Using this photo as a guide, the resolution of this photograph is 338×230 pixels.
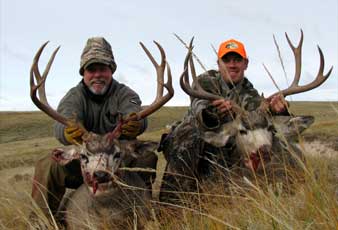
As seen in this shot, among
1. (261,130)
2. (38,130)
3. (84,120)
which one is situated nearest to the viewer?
(261,130)

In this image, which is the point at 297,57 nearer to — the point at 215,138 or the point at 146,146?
the point at 215,138

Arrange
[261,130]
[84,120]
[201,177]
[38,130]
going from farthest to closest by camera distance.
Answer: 1. [38,130]
2. [201,177]
3. [84,120]
4. [261,130]

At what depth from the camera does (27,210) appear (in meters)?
5.79

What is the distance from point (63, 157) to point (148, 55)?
153 centimetres

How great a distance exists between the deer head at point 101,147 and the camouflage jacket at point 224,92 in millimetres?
690

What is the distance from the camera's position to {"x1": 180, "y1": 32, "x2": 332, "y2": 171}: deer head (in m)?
5.76

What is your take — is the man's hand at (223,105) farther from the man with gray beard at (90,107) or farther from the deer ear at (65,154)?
the deer ear at (65,154)

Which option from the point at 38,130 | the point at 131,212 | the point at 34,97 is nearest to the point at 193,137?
the point at 131,212

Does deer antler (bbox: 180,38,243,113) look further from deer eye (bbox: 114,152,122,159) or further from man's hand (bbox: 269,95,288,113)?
deer eye (bbox: 114,152,122,159)

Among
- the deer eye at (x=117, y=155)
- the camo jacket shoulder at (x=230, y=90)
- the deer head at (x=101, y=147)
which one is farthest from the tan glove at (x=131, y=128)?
the camo jacket shoulder at (x=230, y=90)

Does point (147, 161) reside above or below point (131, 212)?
above

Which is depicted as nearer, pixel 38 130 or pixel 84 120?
pixel 84 120

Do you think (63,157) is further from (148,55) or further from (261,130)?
(261,130)

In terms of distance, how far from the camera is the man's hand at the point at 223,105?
6022 millimetres
